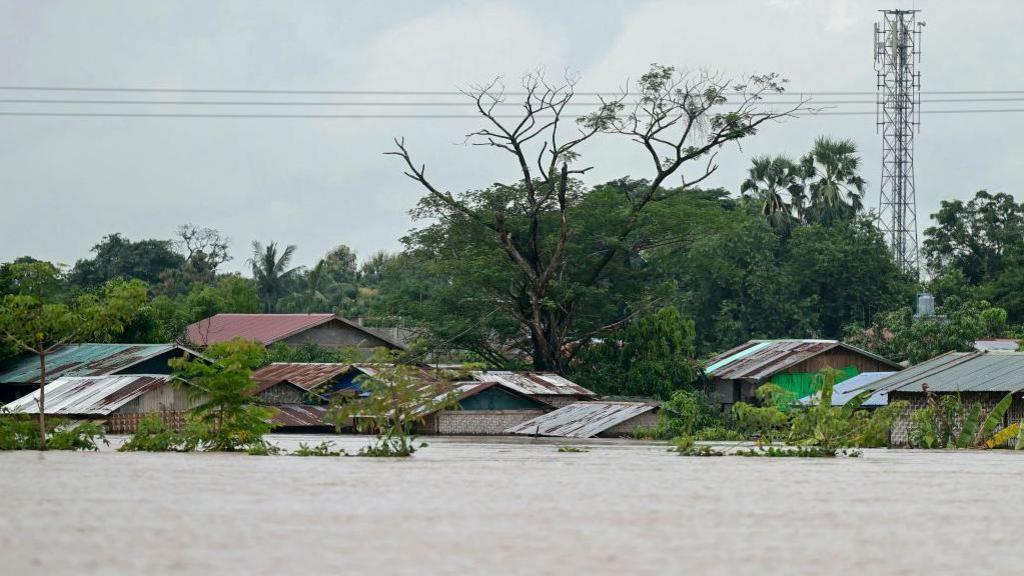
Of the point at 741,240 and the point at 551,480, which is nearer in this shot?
the point at 551,480

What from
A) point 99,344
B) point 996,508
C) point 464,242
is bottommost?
point 996,508

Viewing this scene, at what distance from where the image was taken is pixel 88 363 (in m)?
52.5

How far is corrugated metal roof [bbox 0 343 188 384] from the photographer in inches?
1981

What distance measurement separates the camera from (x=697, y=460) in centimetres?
2530

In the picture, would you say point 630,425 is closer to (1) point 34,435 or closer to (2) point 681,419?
(2) point 681,419

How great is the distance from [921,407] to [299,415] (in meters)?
20.1

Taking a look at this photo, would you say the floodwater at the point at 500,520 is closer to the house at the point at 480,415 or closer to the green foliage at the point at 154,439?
the green foliage at the point at 154,439

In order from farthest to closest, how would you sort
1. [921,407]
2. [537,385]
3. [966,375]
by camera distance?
[537,385] → [921,407] → [966,375]

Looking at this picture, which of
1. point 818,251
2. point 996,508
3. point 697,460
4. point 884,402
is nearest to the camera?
point 996,508

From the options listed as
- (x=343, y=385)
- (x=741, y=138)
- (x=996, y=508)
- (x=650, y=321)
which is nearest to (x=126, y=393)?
(x=343, y=385)

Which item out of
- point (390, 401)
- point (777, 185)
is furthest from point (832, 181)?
point (390, 401)

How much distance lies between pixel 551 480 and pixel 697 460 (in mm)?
7678

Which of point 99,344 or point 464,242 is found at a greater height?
point 464,242

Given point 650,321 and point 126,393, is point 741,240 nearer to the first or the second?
point 650,321
